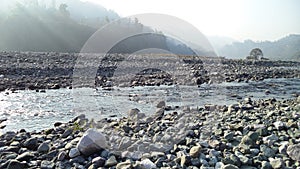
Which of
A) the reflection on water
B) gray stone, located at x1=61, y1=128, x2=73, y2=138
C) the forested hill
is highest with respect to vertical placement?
the forested hill

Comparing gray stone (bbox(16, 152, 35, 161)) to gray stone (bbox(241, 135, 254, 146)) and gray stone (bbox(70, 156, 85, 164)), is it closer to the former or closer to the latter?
gray stone (bbox(70, 156, 85, 164))

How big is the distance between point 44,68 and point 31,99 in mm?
8700

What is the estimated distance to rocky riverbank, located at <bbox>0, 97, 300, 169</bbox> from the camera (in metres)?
4.79

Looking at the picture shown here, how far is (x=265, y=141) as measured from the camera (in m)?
5.54

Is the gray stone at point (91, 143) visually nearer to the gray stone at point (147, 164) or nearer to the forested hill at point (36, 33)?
the gray stone at point (147, 164)

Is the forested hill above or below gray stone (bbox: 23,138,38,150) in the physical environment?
above

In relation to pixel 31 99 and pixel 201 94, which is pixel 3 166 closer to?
pixel 31 99

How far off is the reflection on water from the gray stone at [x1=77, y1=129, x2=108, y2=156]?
2704mm

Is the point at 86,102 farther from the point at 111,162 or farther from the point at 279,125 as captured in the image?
the point at 279,125

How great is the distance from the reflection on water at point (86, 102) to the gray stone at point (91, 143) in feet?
8.87

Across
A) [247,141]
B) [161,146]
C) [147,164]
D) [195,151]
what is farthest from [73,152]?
[247,141]

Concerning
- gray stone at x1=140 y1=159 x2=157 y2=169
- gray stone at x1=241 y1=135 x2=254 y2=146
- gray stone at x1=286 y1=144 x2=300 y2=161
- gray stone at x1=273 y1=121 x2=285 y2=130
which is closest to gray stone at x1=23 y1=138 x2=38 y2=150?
gray stone at x1=140 y1=159 x2=157 y2=169

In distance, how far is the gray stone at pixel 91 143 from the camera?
512 centimetres

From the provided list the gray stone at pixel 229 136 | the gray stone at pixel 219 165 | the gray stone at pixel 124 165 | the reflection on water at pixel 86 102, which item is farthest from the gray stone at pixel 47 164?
the gray stone at pixel 229 136
